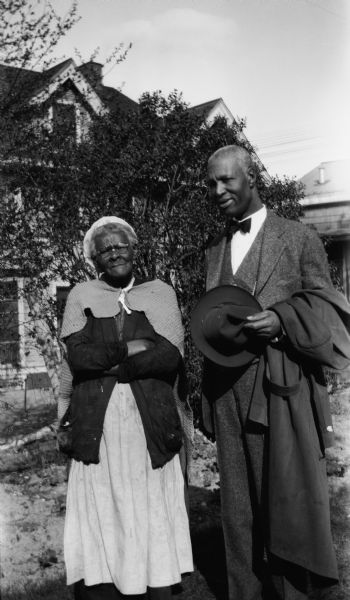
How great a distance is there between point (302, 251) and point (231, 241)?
425 mm

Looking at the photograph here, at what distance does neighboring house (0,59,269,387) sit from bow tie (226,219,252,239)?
160 inches

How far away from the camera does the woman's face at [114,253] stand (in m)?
3.57

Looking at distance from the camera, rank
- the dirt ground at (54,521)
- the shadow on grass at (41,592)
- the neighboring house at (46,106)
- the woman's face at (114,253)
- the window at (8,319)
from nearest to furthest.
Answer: the woman's face at (114,253) < the shadow on grass at (41,592) < the dirt ground at (54,521) < the window at (8,319) < the neighboring house at (46,106)

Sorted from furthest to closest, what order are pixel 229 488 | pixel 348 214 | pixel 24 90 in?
pixel 348 214 → pixel 24 90 → pixel 229 488

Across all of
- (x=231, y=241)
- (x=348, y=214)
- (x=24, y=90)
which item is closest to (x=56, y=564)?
(x=231, y=241)

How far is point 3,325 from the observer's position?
720 cm

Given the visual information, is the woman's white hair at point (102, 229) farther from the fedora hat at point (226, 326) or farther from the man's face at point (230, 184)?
the fedora hat at point (226, 326)

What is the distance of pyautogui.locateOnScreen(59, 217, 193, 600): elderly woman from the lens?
11.2 ft

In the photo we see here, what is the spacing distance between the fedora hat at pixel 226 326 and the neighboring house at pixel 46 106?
423 centimetres

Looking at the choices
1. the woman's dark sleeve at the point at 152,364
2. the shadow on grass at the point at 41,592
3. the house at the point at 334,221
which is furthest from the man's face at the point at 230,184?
the house at the point at 334,221

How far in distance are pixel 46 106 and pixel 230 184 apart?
5117mm

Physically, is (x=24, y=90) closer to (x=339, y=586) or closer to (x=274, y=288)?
(x=274, y=288)

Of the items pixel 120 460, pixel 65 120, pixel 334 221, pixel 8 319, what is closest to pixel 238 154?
pixel 120 460

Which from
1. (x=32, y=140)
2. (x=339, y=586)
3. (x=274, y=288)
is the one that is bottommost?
(x=339, y=586)
